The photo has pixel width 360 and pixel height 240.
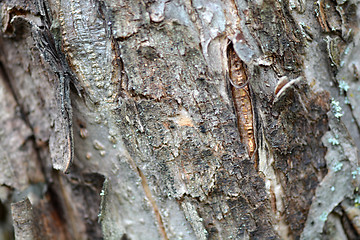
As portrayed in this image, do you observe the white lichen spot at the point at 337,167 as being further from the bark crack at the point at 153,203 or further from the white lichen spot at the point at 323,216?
the bark crack at the point at 153,203

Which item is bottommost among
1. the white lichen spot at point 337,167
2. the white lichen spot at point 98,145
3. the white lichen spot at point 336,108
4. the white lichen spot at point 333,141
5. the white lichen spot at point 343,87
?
the white lichen spot at point 337,167

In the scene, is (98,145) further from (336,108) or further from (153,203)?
(336,108)

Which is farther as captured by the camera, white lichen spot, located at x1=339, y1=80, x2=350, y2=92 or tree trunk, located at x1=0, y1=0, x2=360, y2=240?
white lichen spot, located at x1=339, y1=80, x2=350, y2=92

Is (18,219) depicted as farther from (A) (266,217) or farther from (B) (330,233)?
(B) (330,233)

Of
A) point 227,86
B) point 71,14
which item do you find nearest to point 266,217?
point 227,86

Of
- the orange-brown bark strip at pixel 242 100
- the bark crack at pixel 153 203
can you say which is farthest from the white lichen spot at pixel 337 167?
the bark crack at pixel 153 203

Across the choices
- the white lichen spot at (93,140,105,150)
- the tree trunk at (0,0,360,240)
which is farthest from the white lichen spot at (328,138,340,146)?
the white lichen spot at (93,140,105,150)

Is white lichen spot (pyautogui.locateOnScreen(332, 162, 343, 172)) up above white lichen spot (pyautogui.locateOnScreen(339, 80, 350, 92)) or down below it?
below

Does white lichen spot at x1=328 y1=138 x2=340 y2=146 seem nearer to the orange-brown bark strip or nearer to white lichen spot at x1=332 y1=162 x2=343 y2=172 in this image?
white lichen spot at x1=332 y1=162 x2=343 y2=172

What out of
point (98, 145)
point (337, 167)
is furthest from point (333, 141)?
point (98, 145)
